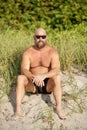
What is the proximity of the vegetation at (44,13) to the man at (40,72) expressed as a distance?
3.86 meters

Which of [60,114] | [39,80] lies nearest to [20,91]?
[39,80]

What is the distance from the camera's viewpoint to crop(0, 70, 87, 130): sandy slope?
777 centimetres

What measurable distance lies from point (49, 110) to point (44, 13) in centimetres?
491

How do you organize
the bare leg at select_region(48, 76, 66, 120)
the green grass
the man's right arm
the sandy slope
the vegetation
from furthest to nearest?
the vegetation → the green grass → the man's right arm → the bare leg at select_region(48, 76, 66, 120) → the sandy slope

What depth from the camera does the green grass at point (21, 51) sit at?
9.19 meters

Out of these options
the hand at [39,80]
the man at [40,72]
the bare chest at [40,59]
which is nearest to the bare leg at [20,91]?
the man at [40,72]

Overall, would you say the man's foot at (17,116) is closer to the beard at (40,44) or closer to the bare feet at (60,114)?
the bare feet at (60,114)

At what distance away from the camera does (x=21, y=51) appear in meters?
9.61

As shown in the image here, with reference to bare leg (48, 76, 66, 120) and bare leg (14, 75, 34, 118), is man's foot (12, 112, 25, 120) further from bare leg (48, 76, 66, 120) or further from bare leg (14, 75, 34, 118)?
bare leg (48, 76, 66, 120)

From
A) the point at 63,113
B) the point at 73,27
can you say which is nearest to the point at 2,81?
the point at 63,113

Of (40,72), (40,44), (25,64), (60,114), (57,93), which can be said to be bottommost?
(60,114)

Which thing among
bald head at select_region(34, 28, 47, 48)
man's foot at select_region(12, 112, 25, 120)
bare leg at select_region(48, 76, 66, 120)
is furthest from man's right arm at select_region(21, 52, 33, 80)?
man's foot at select_region(12, 112, 25, 120)

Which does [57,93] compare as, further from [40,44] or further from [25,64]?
[40,44]

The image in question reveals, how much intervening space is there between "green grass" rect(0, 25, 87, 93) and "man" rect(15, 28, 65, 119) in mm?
566
